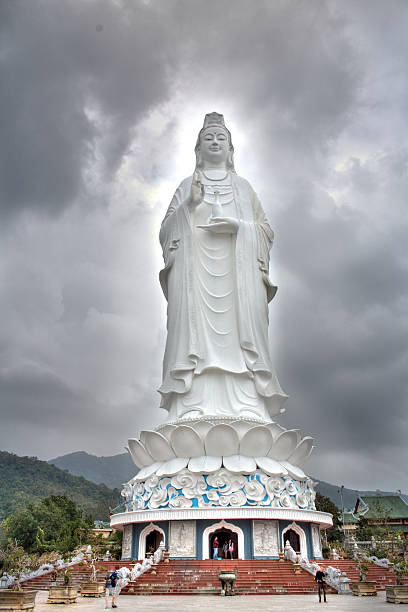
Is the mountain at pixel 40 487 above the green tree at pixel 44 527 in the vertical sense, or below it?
above

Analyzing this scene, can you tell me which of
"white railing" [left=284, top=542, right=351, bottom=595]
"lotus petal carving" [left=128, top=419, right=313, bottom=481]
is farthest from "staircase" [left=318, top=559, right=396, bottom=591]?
"lotus petal carving" [left=128, top=419, right=313, bottom=481]

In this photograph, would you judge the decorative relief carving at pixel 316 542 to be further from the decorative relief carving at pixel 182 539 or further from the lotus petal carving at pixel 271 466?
the decorative relief carving at pixel 182 539

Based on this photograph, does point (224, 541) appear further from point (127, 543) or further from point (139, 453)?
point (139, 453)

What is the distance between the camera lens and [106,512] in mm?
50594

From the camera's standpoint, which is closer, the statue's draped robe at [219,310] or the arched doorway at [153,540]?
the arched doorway at [153,540]

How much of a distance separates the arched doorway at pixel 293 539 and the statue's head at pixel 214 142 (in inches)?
533

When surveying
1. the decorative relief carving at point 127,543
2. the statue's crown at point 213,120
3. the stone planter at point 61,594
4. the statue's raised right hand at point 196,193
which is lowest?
the stone planter at point 61,594

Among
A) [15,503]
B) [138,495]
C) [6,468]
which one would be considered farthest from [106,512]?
[138,495]

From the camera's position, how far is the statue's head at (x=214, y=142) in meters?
21.3

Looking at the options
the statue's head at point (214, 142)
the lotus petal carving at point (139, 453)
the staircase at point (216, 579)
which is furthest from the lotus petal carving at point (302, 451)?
the statue's head at point (214, 142)

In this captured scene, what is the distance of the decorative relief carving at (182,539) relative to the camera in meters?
14.7

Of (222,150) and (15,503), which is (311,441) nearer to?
(222,150)

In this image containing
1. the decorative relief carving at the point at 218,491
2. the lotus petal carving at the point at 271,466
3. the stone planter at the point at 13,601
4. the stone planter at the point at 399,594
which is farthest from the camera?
the lotus petal carving at the point at 271,466

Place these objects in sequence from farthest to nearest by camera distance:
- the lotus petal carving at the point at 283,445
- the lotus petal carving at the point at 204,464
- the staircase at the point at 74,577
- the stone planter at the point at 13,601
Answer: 1. the lotus petal carving at the point at 283,445
2. the lotus petal carving at the point at 204,464
3. the staircase at the point at 74,577
4. the stone planter at the point at 13,601
